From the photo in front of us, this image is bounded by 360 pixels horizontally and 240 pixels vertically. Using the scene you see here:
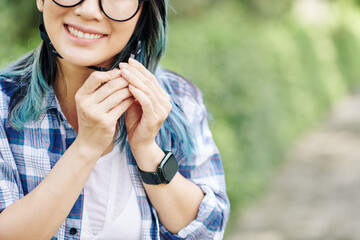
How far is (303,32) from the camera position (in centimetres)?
1080

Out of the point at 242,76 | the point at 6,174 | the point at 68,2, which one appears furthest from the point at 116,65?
the point at 242,76

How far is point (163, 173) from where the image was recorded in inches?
69.4

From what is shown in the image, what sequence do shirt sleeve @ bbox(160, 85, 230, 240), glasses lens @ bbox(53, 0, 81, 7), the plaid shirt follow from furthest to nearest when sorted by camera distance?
shirt sleeve @ bbox(160, 85, 230, 240) → the plaid shirt → glasses lens @ bbox(53, 0, 81, 7)

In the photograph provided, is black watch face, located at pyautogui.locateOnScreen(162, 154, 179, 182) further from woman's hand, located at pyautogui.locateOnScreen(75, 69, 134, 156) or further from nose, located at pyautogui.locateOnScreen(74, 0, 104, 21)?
nose, located at pyautogui.locateOnScreen(74, 0, 104, 21)

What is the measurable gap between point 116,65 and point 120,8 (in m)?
0.26

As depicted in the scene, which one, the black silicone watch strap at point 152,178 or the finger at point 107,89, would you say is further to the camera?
the black silicone watch strap at point 152,178

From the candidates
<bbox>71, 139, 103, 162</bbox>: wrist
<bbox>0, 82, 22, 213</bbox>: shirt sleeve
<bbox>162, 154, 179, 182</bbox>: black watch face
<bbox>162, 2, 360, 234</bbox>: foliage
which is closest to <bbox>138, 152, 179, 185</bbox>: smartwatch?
<bbox>162, 154, 179, 182</bbox>: black watch face

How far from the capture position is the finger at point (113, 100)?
160 cm

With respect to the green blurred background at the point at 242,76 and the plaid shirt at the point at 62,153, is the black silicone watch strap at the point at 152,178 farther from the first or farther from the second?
the green blurred background at the point at 242,76

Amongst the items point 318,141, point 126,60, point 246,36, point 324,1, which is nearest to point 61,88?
point 126,60

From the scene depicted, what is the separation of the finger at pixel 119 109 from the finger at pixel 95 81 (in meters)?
0.09

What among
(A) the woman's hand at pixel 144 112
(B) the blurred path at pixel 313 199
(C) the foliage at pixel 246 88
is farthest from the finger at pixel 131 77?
(B) the blurred path at pixel 313 199

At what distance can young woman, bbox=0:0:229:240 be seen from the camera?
1.61 m

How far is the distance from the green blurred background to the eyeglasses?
0.78 m
